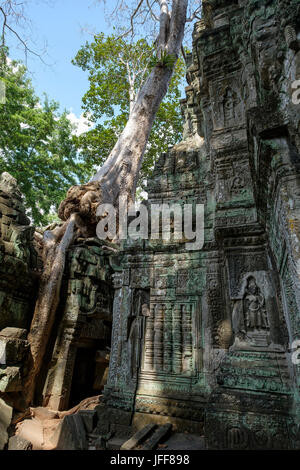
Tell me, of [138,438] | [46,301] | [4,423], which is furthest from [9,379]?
[138,438]

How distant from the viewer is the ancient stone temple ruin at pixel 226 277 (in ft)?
7.92

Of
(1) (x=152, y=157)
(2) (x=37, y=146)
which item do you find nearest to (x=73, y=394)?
(2) (x=37, y=146)

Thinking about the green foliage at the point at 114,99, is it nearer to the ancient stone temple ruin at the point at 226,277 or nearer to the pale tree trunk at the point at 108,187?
the pale tree trunk at the point at 108,187

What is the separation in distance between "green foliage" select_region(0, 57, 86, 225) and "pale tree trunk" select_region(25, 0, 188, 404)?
341 centimetres

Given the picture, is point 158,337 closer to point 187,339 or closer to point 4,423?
point 187,339

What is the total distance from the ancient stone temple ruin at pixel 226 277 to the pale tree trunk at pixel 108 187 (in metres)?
0.88

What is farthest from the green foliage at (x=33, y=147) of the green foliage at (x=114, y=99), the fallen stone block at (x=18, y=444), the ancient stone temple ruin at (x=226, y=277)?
the fallen stone block at (x=18, y=444)

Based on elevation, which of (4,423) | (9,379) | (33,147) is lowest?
(4,423)

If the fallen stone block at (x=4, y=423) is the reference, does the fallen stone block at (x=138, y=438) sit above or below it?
above

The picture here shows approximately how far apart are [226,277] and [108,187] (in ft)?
24.3

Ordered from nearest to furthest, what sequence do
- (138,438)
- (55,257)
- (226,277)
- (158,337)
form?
1. (138,438)
2. (226,277)
3. (158,337)
4. (55,257)

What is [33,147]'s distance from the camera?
43.0 feet

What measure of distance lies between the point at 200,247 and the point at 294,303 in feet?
6.00

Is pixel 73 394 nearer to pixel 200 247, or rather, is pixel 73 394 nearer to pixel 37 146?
pixel 200 247
